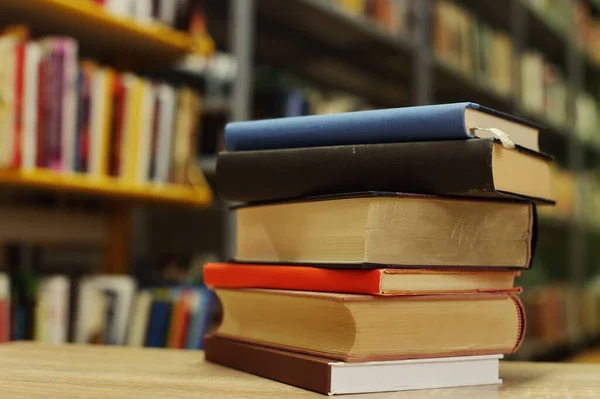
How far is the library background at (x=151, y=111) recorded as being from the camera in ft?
4.90

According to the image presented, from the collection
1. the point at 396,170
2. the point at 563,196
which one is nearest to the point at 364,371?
the point at 396,170

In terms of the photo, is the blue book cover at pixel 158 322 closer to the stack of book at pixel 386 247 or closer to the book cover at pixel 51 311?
the book cover at pixel 51 311

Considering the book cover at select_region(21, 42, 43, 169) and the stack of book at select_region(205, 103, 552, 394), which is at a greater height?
the book cover at select_region(21, 42, 43, 169)

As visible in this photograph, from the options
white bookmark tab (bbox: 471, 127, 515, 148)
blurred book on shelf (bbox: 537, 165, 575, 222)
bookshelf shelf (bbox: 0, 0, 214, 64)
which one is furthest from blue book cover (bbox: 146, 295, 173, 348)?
blurred book on shelf (bbox: 537, 165, 575, 222)

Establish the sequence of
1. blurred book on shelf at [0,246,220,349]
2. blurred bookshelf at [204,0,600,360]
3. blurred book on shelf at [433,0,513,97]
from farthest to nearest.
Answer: blurred book on shelf at [433,0,513,97] < blurred bookshelf at [204,0,600,360] < blurred book on shelf at [0,246,220,349]

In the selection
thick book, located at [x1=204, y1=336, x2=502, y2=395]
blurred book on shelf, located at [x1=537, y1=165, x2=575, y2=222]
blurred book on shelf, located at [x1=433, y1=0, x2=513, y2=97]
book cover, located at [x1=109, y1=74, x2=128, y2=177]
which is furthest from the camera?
blurred book on shelf, located at [x1=537, y1=165, x2=575, y2=222]

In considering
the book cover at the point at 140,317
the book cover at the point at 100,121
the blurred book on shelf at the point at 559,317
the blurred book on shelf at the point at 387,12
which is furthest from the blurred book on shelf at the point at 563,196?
the book cover at the point at 100,121

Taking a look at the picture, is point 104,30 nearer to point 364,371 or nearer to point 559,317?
point 364,371

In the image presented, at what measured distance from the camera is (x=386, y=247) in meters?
0.65

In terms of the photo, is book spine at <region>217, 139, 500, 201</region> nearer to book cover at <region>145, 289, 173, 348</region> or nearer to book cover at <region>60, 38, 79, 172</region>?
book cover at <region>60, 38, 79, 172</region>

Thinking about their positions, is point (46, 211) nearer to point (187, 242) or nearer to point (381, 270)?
point (187, 242)

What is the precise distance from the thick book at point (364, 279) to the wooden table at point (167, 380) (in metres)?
0.08

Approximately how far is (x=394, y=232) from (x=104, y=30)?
1282 mm

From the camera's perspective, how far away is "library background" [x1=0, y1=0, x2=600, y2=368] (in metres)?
1.49
